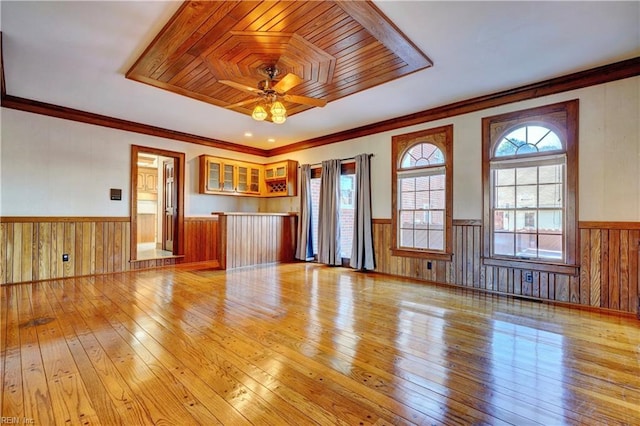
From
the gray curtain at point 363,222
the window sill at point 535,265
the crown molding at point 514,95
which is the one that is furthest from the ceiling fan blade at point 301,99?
the window sill at point 535,265

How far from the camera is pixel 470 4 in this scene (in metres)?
2.33

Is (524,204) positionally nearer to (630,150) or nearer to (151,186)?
(630,150)

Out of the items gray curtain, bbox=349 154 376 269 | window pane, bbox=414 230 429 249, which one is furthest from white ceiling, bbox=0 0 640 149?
window pane, bbox=414 230 429 249

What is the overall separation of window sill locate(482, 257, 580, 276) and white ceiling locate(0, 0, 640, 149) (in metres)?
2.28

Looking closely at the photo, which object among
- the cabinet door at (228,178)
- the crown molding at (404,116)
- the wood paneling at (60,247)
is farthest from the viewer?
the cabinet door at (228,178)

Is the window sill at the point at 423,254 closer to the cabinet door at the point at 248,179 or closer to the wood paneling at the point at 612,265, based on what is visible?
the wood paneling at the point at 612,265

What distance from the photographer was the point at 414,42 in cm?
285

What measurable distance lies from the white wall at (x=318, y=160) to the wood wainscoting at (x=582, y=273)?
19 centimetres

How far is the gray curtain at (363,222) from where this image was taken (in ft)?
17.7

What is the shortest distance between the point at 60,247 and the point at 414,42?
18.9ft

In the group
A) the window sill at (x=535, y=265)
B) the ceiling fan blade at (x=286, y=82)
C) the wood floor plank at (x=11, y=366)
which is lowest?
the wood floor plank at (x=11, y=366)

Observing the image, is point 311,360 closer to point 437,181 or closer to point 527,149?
point 437,181

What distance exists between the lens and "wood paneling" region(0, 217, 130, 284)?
14.0ft

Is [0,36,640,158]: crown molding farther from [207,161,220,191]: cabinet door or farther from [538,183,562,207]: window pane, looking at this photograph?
[538,183,562,207]: window pane
